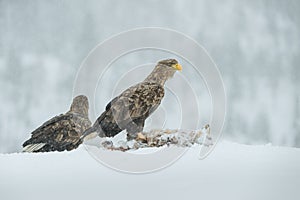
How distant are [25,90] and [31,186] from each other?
1.03 feet

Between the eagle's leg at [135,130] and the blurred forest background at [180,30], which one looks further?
the blurred forest background at [180,30]

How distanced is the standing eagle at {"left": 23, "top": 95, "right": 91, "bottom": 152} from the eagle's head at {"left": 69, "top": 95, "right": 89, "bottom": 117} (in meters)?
0.01

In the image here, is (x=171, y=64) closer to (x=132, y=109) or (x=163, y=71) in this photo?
(x=163, y=71)

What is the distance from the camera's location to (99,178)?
116 centimetres

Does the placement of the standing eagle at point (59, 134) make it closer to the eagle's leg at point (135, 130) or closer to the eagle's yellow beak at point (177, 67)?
the eagle's leg at point (135, 130)

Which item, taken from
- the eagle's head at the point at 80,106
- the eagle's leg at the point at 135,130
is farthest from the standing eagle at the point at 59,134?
the eagle's leg at the point at 135,130

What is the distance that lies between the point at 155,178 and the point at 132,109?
0.21 metres

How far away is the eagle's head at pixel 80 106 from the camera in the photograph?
124 centimetres

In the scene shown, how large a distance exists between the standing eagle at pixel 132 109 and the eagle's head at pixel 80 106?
7 centimetres

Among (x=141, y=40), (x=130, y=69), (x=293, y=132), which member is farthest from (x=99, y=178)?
(x=293, y=132)

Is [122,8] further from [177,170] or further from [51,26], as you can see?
[177,170]

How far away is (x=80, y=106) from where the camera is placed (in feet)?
4.08

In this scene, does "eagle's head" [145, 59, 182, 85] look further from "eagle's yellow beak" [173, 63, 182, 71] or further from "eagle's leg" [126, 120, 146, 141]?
"eagle's leg" [126, 120, 146, 141]

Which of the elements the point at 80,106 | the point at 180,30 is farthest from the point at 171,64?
the point at 80,106
